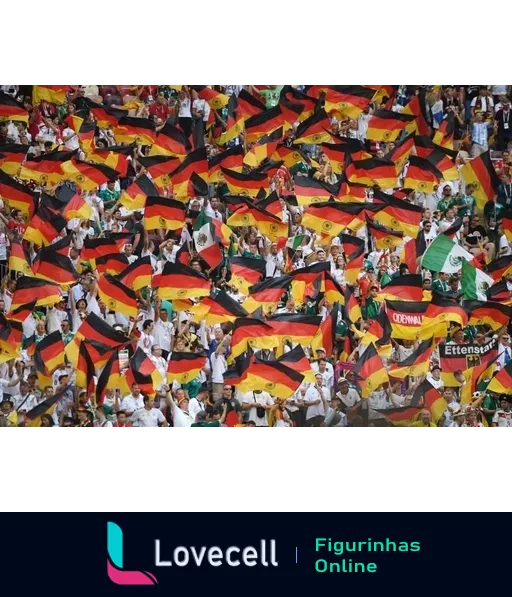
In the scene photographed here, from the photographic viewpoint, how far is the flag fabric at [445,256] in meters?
12.8

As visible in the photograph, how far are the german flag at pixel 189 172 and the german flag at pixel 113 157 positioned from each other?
52 cm

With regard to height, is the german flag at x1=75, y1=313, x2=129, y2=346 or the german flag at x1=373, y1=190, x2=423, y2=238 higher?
the german flag at x1=373, y1=190, x2=423, y2=238

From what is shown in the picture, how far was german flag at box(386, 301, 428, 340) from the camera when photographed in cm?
1245

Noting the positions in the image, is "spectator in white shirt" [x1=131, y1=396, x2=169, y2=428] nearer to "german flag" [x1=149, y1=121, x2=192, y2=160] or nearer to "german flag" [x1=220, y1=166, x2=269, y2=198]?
"german flag" [x1=220, y1=166, x2=269, y2=198]

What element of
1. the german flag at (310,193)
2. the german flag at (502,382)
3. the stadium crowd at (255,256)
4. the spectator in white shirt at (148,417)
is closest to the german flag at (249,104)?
the stadium crowd at (255,256)

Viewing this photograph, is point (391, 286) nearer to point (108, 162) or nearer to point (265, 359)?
point (265, 359)

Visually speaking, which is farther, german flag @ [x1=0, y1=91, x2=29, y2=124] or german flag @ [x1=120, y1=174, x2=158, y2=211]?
german flag @ [x1=120, y1=174, x2=158, y2=211]

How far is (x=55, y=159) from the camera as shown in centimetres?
1323

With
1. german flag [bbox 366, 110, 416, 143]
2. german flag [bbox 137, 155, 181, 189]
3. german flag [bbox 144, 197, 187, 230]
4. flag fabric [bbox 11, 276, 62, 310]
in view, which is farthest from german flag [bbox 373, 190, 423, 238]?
flag fabric [bbox 11, 276, 62, 310]

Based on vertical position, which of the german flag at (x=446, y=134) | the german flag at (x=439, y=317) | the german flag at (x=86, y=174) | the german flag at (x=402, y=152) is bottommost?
the german flag at (x=439, y=317)

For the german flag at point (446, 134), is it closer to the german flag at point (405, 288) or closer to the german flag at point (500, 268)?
the german flag at point (500, 268)

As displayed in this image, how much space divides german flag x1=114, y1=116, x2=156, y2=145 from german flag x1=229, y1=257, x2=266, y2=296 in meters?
1.60
